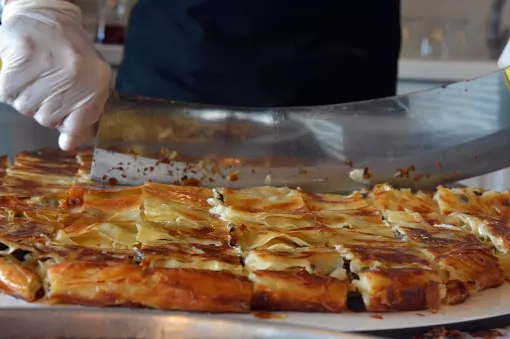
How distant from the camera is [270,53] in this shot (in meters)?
2.35

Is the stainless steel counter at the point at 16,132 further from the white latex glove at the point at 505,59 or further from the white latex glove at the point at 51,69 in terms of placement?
the white latex glove at the point at 505,59

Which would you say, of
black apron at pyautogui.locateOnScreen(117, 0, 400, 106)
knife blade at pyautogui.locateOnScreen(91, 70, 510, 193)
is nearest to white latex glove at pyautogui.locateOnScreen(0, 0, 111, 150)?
knife blade at pyautogui.locateOnScreen(91, 70, 510, 193)

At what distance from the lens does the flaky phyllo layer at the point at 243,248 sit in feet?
3.74

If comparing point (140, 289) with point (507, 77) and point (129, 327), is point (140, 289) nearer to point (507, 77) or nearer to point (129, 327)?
point (129, 327)

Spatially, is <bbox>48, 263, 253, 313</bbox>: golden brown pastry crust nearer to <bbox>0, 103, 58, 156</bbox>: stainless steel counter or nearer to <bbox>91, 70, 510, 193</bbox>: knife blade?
<bbox>91, 70, 510, 193</bbox>: knife blade

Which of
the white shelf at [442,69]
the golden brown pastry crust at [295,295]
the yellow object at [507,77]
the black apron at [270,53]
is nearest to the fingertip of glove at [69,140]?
the black apron at [270,53]

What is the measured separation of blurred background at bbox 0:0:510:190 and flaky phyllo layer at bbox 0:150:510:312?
211 centimetres

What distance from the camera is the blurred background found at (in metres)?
3.71

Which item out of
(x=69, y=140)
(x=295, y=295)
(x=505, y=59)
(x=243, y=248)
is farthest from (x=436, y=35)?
(x=295, y=295)

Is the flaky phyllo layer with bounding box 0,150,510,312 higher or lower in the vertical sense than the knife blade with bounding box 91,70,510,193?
lower

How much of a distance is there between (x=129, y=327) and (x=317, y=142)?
1291mm

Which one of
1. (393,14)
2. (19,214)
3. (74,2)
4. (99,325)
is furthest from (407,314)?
(393,14)

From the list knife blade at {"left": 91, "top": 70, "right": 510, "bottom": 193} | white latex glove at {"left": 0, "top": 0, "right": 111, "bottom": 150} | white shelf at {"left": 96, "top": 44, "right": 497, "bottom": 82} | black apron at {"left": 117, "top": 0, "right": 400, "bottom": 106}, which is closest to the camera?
white latex glove at {"left": 0, "top": 0, "right": 111, "bottom": 150}

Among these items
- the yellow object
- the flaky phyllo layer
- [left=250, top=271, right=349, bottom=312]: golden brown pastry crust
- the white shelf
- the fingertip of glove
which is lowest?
[left=250, top=271, right=349, bottom=312]: golden brown pastry crust
